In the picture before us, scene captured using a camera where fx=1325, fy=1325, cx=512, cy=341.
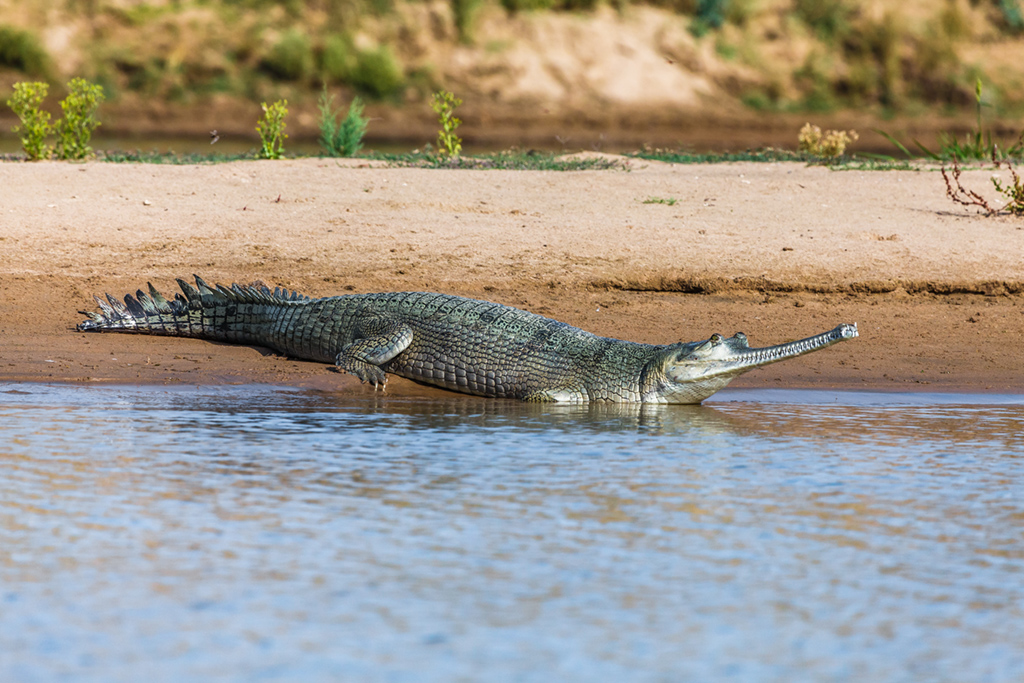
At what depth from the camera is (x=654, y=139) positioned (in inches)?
899

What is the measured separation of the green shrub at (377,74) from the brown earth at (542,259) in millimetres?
15026

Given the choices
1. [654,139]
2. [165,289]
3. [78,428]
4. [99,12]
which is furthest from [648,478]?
[99,12]

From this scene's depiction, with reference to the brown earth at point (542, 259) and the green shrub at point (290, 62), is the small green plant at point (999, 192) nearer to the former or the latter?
the brown earth at point (542, 259)

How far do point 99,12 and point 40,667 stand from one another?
2549 centimetres

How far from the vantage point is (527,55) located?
26.5 metres

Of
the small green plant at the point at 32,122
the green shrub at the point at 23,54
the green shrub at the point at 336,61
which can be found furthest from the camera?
the green shrub at the point at 336,61

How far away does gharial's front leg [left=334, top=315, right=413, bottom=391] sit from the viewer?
7.11 meters

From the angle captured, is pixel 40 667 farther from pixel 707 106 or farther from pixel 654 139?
pixel 707 106

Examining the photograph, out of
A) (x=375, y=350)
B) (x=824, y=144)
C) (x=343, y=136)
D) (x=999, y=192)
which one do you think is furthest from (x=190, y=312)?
(x=824, y=144)

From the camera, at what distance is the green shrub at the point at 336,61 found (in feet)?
85.5

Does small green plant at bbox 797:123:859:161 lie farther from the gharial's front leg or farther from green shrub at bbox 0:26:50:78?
green shrub at bbox 0:26:50:78

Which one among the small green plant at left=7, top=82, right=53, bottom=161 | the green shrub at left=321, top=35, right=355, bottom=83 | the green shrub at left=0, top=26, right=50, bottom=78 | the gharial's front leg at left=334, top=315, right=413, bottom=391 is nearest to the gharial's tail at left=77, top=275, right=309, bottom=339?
the gharial's front leg at left=334, top=315, right=413, bottom=391

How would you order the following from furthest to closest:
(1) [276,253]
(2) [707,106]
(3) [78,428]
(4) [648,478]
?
(2) [707,106], (1) [276,253], (3) [78,428], (4) [648,478]

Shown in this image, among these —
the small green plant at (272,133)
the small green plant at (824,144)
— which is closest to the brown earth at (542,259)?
the small green plant at (272,133)
